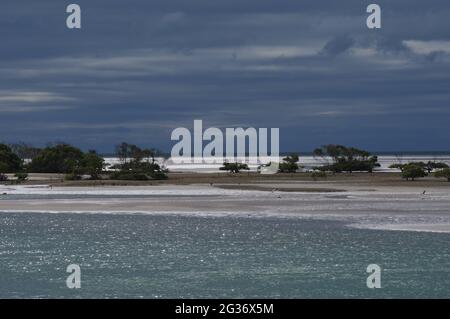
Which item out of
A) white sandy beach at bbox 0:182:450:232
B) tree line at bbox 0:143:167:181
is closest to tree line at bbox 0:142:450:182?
tree line at bbox 0:143:167:181

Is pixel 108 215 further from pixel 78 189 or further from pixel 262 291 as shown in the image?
pixel 78 189

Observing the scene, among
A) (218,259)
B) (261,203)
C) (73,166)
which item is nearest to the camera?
(218,259)

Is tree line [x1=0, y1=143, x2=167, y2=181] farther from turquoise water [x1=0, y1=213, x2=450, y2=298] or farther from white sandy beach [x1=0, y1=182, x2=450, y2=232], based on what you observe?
turquoise water [x1=0, y1=213, x2=450, y2=298]

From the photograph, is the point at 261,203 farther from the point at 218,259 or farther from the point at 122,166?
the point at 122,166

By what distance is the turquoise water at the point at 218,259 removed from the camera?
2527cm

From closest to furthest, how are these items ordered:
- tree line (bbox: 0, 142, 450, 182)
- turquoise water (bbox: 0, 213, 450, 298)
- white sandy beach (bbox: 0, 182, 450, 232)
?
1. turquoise water (bbox: 0, 213, 450, 298)
2. white sandy beach (bbox: 0, 182, 450, 232)
3. tree line (bbox: 0, 142, 450, 182)

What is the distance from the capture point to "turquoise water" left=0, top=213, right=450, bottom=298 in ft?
82.9

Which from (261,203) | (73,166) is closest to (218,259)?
(261,203)

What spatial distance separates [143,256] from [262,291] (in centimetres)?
783

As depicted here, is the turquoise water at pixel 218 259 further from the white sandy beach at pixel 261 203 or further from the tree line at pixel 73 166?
the tree line at pixel 73 166

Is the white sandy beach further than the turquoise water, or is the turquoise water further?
the white sandy beach

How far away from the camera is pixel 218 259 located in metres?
30.9

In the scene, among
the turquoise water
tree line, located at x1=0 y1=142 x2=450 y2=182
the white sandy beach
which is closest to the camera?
the turquoise water

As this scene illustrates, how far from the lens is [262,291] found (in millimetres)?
25062
